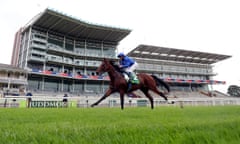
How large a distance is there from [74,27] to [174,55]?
34345mm

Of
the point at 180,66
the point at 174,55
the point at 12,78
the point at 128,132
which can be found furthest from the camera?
the point at 180,66

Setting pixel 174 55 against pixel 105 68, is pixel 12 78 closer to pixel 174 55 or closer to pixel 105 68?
pixel 105 68

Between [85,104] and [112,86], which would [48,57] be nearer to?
[85,104]

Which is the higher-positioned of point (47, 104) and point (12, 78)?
point (12, 78)

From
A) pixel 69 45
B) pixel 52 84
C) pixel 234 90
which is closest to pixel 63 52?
pixel 69 45

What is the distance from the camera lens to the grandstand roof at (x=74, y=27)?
44562 millimetres

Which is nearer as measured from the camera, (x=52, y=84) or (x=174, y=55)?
(x=52, y=84)

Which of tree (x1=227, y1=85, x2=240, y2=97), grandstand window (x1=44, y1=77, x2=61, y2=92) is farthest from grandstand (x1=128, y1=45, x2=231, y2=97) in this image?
grandstand window (x1=44, y1=77, x2=61, y2=92)

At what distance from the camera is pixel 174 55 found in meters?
58.8

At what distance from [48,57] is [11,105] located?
117 ft

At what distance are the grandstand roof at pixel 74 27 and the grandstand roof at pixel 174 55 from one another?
749 centimetres

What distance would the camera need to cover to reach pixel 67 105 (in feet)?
43.7

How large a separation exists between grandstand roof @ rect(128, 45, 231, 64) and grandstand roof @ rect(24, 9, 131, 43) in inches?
295

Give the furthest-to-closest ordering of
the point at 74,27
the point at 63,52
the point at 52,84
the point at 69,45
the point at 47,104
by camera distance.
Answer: the point at 69,45, the point at 74,27, the point at 63,52, the point at 52,84, the point at 47,104
